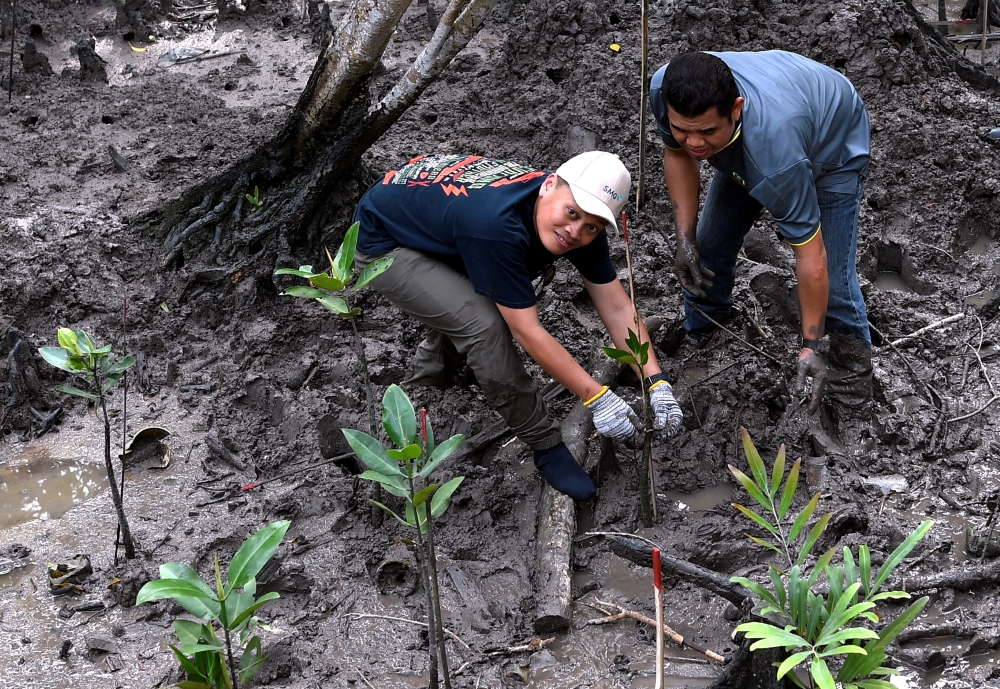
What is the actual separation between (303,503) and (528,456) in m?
0.89

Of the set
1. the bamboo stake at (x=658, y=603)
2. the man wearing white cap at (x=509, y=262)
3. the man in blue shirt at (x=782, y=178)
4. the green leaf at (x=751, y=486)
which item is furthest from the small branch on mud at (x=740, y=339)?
the bamboo stake at (x=658, y=603)

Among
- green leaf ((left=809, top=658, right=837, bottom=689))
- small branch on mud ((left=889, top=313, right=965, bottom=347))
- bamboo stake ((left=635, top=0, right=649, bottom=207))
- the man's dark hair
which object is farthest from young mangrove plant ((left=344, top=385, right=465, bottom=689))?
small branch on mud ((left=889, top=313, right=965, bottom=347))

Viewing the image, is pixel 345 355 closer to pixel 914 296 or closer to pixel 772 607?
pixel 772 607

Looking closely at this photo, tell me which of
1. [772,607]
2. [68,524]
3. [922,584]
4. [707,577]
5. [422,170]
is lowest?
[68,524]

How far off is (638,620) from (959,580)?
38.5 inches

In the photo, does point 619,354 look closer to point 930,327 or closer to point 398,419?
point 398,419

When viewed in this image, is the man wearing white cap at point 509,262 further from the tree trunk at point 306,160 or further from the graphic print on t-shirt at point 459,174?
the tree trunk at point 306,160

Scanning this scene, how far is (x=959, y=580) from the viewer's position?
2.59 m

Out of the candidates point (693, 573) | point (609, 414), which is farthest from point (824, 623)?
point (609, 414)

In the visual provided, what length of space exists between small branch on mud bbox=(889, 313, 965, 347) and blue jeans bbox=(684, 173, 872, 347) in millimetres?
461

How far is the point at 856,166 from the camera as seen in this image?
3141 millimetres

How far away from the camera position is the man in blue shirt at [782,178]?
2.76 meters

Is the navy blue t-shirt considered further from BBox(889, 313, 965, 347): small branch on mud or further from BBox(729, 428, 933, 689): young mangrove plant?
BBox(889, 313, 965, 347): small branch on mud

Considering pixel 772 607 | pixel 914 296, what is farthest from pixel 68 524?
pixel 914 296
